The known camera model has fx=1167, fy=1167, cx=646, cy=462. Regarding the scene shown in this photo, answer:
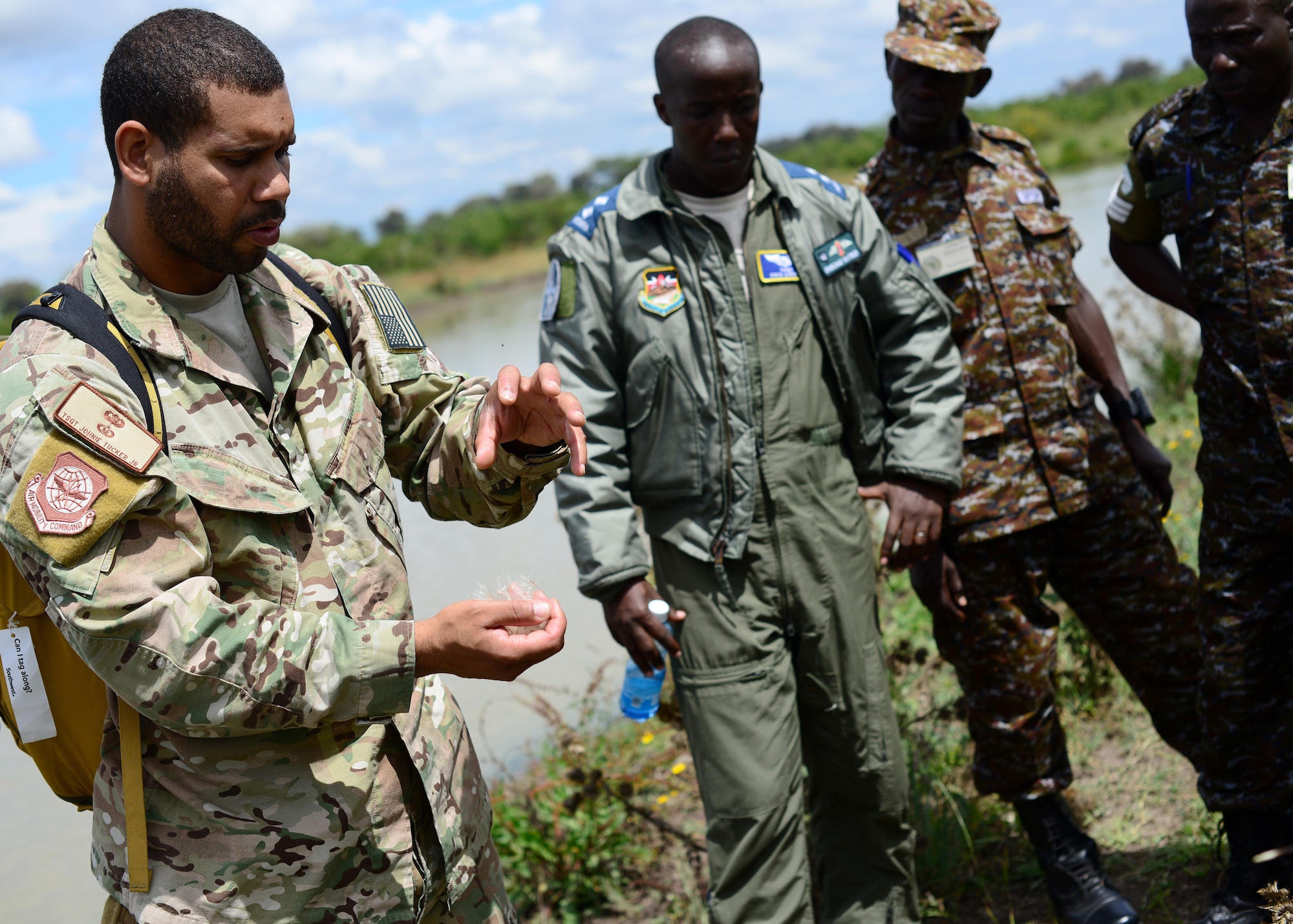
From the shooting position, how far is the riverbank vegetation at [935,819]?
3.26 metres

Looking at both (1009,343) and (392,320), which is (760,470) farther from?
(392,320)

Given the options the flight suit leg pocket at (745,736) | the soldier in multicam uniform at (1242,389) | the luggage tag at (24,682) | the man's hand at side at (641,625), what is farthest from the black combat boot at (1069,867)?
the luggage tag at (24,682)

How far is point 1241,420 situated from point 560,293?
5.64 ft

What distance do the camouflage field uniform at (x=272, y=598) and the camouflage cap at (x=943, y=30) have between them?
71.2 inches

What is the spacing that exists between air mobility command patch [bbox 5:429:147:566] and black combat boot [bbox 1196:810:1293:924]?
2.63 metres

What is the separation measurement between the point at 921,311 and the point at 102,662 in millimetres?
2175

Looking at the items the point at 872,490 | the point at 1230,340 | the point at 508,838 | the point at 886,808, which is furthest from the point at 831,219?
the point at 508,838

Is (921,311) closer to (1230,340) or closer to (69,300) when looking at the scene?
(1230,340)

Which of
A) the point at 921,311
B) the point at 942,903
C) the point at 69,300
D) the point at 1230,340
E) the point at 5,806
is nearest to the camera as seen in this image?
the point at 69,300

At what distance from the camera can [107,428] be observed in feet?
5.20

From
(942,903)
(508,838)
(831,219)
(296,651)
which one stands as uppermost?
(831,219)

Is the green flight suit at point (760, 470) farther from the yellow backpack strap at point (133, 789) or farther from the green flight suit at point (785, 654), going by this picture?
the yellow backpack strap at point (133, 789)

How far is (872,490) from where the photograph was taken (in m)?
3.11

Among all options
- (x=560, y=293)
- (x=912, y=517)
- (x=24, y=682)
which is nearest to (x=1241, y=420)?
(x=912, y=517)
